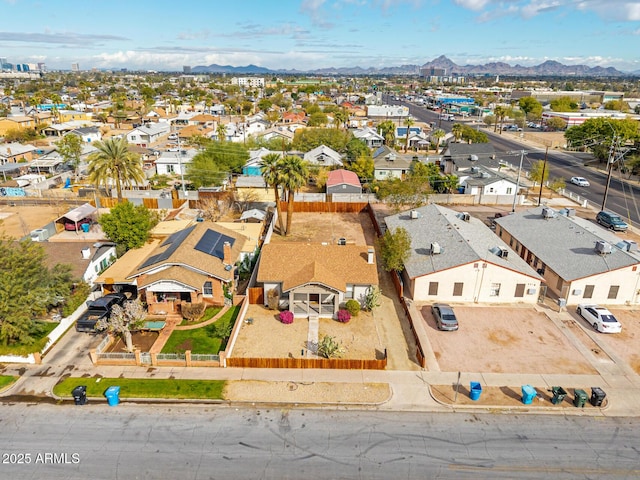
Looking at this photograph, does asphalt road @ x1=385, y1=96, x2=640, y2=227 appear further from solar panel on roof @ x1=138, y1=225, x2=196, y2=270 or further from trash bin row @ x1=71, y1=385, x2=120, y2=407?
trash bin row @ x1=71, y1=385, x2=120, y2=407

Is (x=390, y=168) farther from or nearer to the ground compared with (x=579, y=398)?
farther from the ground

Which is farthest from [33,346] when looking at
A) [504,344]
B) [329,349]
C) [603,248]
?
[603,248]

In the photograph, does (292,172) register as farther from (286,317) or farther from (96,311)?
(96,311)

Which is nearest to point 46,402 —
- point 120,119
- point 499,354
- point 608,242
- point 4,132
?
point 499,354

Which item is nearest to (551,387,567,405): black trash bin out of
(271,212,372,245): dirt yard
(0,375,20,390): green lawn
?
(271,212,372,245): dirt yard

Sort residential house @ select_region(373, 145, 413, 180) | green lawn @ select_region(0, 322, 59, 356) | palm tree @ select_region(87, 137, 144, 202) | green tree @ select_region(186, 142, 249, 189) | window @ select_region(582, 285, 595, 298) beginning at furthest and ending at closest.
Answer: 1. residential house @ select_region(373, 145, 413, 180)
2. green tree @ select_region(186, 142, 249, 189)
3. palm tree @ select_region(87, 137, 144, 202)
4. window @ select_region(582, 285, 595, 298)
5. green lawn @ select_region(0, 322, 59, 356)

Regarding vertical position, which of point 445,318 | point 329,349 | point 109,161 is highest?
point 109,161

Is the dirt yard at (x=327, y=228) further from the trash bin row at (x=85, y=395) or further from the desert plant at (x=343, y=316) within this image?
the trash bin row at (x=85, y=395)
